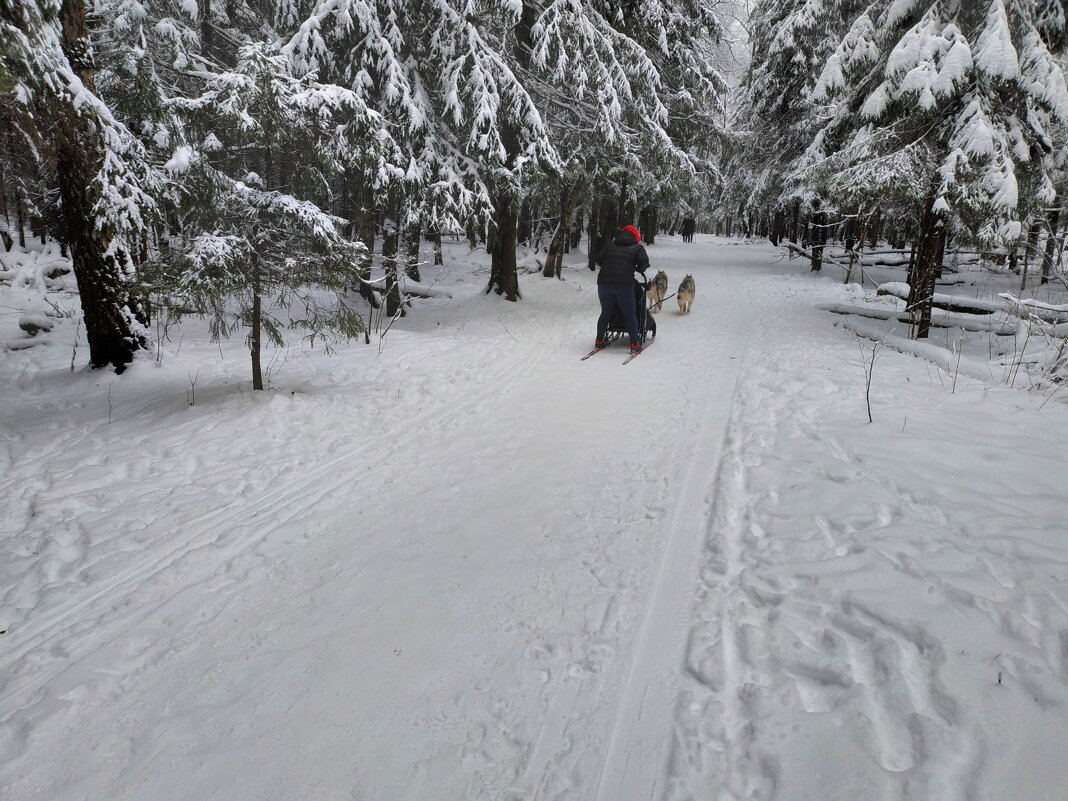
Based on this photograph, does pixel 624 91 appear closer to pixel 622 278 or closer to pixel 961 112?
pixel 622 278

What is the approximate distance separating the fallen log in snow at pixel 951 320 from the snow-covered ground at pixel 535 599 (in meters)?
4.49

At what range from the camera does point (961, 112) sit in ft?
27.2

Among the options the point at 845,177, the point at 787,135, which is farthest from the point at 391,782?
the point at 787,135

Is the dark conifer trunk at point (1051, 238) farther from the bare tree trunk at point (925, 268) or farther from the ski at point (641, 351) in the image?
the ski at point (641, 351)

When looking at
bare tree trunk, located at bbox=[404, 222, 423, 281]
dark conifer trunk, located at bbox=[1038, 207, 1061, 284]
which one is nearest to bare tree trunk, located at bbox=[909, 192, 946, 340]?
dark conifer trunk, located at bbox=[1038, 207, 1061, 284]

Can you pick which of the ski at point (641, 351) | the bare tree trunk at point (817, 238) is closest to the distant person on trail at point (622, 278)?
the ski at point (641, 351)

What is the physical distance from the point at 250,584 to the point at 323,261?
12.7 ft

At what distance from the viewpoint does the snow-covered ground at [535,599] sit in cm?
215

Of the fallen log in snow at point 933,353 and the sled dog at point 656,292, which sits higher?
the sled dog at point 656,292

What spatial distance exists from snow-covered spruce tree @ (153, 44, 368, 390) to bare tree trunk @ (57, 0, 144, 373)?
3.76 ft

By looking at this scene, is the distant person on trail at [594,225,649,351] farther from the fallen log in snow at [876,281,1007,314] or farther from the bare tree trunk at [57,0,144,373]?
the bare tree trunk at [57,0,144,373]

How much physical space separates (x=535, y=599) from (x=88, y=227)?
7.05 meters

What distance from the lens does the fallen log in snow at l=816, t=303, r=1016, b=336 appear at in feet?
30.8

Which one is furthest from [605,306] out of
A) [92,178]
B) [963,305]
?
Answer: [963,305]
